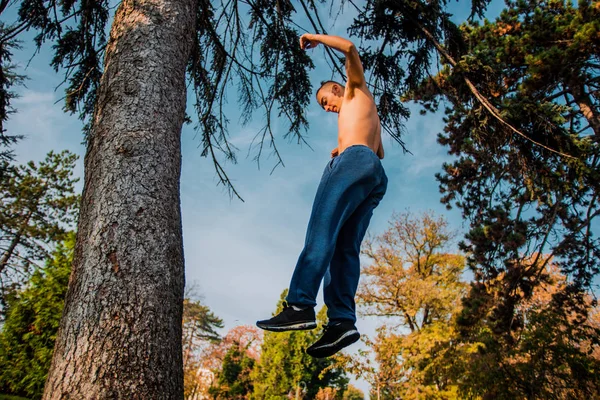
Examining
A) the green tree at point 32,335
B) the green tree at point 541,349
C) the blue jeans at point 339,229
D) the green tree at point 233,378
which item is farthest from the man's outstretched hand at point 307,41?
the green tree at point 233,378

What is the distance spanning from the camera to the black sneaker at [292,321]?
1712 mm

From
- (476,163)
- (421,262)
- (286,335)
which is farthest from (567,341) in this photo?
(286,335)

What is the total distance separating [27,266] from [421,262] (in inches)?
730

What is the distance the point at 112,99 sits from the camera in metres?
2.12

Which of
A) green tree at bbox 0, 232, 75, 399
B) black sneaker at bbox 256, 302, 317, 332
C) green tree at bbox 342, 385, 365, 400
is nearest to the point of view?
black sneaker at bbox 256, 302, 317, 332

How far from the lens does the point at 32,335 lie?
5.90 meters

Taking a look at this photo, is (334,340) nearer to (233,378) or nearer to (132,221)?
(132,221)

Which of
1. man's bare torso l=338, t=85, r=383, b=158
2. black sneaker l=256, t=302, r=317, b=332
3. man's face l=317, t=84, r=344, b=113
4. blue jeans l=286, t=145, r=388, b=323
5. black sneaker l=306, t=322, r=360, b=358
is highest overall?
man's face l=317, t=84, r=344, b=113

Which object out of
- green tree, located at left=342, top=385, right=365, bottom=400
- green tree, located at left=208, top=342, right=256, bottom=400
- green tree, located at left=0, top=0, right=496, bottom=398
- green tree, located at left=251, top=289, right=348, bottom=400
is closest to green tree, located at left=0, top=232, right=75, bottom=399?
green tree, located at left=0, top=0, right=496, bottom=398

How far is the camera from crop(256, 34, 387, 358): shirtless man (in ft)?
5.85

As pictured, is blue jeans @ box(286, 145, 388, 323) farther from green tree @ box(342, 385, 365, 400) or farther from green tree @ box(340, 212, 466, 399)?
green tree @ box(342, 385, 365, 400)

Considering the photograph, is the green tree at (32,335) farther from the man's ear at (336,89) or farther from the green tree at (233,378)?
the green tree at (233,378)

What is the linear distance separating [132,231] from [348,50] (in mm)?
1476

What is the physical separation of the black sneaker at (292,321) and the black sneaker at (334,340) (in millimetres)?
171
